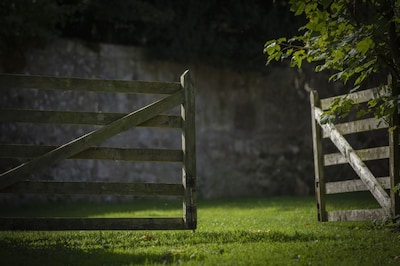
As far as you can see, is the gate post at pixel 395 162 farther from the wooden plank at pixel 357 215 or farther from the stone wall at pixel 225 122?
the stone wall at pixel 225 122

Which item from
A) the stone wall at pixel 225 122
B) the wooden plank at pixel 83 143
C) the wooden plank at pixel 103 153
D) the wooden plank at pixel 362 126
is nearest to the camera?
the wooden plank at pixel 83 143

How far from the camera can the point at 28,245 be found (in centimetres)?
567

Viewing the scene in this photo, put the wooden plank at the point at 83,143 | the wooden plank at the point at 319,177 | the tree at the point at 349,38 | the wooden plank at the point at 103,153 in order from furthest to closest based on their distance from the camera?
the wooden plank at the point at 319,177 < the wooden plank at the point at 103,153 < the wooden plank at the point at 83,143 < the tree at the point at 349,38

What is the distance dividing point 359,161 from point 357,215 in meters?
0.77

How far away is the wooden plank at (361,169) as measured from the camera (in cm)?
654

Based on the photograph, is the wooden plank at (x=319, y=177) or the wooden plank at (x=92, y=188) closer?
the wooden plank at (x=92, y=188)

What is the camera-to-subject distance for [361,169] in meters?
6.94

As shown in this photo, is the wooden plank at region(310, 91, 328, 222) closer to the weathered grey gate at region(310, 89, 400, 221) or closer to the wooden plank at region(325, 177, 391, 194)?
the weathered grey gate at region(310, 89, 400, 221)

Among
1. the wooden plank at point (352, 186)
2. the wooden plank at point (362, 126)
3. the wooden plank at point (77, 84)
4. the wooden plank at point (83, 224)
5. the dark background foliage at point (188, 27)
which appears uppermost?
the dark background foliage at point (188, 27)

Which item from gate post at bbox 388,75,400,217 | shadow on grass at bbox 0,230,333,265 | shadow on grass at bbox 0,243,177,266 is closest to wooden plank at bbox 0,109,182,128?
shadow on grass at bbox 0,230,333,265

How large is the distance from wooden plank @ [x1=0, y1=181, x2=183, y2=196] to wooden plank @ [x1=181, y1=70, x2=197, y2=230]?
0.16 meters

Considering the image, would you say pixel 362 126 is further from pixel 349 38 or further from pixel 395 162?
pixel 349 38

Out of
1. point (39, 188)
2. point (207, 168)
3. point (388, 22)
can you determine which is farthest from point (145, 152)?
point (207, 168)

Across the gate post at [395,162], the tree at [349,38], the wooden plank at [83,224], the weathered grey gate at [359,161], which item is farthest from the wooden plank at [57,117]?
the gate post at [395,162]
